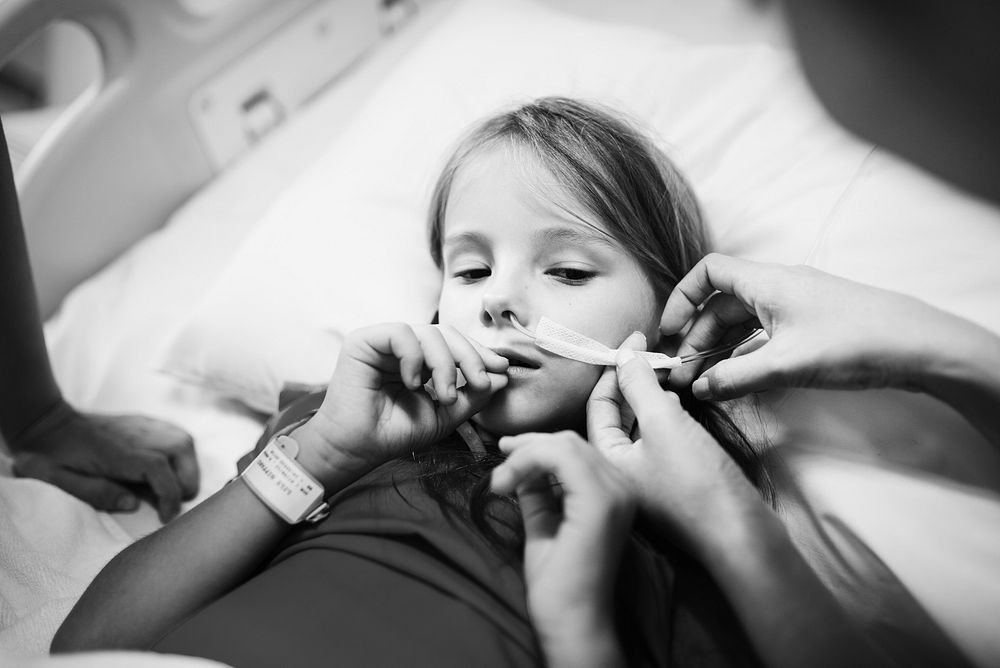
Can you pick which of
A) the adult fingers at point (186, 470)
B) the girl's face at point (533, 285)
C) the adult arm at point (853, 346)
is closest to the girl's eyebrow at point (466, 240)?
the girl's face at point (533, 285)

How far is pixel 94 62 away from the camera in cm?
271

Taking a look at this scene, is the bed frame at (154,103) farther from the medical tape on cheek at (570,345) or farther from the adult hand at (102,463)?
the medical tape on cheek at (570,345)

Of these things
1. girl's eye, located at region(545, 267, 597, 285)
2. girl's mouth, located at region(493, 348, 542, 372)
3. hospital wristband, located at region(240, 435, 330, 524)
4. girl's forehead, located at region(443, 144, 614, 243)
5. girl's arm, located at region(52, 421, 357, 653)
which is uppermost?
girl's forehead, located at region(443, 144, 614, 243)

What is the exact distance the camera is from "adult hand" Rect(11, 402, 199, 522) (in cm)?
117

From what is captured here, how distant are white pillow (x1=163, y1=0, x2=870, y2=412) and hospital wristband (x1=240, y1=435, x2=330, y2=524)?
15.4 inches

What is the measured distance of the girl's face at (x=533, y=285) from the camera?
94cm

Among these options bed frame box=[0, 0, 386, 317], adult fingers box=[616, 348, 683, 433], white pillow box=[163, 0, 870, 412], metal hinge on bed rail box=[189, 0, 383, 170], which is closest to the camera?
adult fingers box=[616, 348, 683, 433]

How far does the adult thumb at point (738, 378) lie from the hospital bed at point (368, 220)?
5.7 inches

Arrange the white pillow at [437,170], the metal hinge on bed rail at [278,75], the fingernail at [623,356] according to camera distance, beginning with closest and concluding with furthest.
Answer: the fingernail at [623,356] < the white pillow at [437,170] < the metal hinge on bed rail at [278,75]

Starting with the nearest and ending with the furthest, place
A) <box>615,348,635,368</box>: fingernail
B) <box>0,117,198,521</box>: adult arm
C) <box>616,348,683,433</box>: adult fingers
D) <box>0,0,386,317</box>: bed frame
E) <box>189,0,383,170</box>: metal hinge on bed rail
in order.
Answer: <box>616,348,683,433</box>: adult fingers < <box>615,348,635,368</box>: fingernail < <box>0,117,198,521</box>: adult arm < <box>0,0,386,317</box>: bed frame < <box>189,0,383,170</box>: metal hinge on bed rail

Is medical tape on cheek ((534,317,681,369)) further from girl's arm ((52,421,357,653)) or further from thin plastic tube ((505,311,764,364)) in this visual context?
girl's arm ((52,421,357,653))

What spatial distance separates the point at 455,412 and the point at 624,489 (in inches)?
11.4

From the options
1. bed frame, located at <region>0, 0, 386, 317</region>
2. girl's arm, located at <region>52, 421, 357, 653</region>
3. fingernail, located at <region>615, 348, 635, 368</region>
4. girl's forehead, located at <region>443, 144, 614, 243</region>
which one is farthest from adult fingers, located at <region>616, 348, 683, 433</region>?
bed frame, located at <region>0, 0, 386, 317</region>

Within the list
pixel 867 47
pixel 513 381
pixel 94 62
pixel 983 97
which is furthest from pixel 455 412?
pixel 94 62
